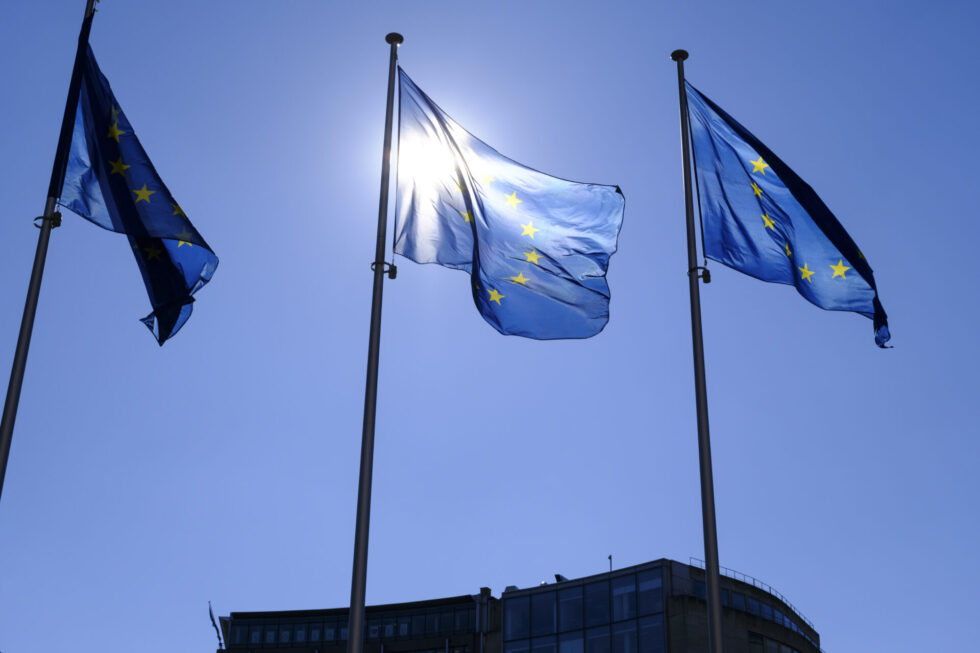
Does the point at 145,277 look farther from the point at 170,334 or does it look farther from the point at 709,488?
the point at 709,488

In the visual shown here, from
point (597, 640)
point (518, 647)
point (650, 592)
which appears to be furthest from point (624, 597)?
point (518, 647)

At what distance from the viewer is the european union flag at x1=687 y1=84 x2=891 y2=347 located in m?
21.2

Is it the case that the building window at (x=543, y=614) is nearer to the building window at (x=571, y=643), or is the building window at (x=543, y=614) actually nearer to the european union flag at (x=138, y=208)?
the building window at (x=571, y=643)

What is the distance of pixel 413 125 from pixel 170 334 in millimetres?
6088

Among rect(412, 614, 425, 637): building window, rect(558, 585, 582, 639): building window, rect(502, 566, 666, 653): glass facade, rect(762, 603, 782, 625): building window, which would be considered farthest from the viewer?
rect(412, 614, 425, 637): building window

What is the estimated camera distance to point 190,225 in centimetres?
2014

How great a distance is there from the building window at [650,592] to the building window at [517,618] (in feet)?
30.6

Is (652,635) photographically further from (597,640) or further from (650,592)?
(597,640)

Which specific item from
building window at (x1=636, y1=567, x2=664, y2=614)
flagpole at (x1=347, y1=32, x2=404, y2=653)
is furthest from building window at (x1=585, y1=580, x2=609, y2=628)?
flagpole at (x1=347, y1=32, x2=404, y2=653)

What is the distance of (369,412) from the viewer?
18.5 metres

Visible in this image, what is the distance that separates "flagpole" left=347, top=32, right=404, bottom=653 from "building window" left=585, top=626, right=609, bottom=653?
52.3 m

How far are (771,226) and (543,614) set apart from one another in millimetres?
56237

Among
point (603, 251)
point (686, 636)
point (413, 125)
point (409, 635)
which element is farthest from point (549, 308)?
point (409, 635)

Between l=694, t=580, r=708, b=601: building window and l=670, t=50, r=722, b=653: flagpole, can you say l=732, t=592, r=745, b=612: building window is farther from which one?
l=670, t=50, r=722, b=653: flagpole
